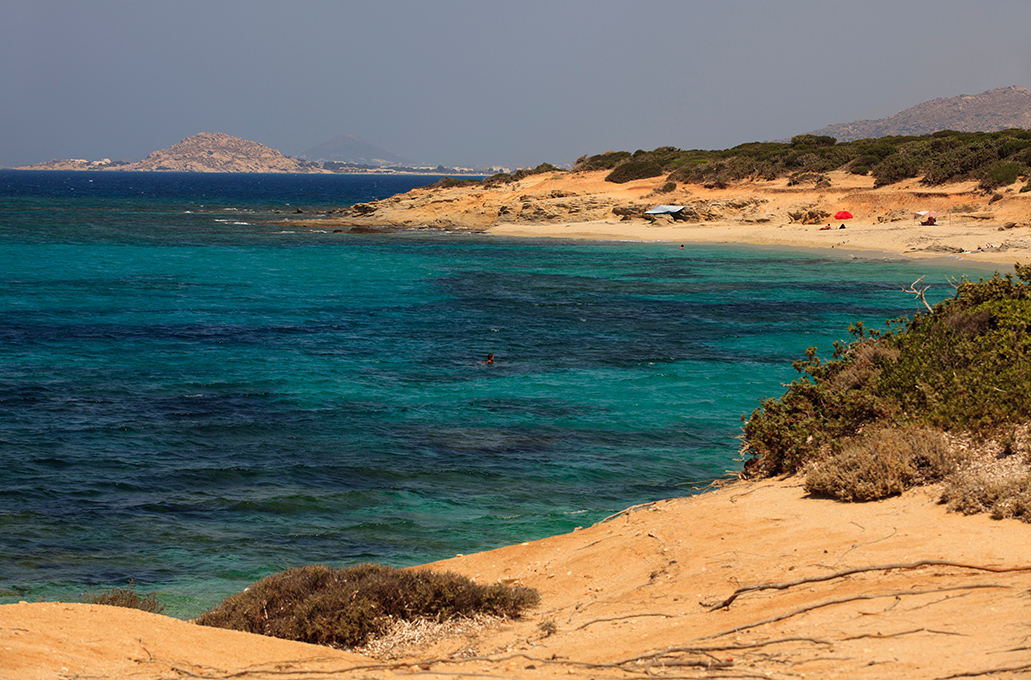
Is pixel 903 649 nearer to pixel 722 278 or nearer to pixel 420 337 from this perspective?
pixel 420 337

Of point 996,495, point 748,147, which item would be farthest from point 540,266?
point 748,147

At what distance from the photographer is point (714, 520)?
8.38 m

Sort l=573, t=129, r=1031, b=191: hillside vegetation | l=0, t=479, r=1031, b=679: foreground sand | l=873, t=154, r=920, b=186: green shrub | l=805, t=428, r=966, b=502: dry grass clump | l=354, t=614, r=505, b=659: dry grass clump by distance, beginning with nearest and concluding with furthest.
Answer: l=0, t=479, r=1031, b=679: foreground sand
l=354, t=614, r=505, b=659: dry grass clump
l=805, t=428, r=966, b=502: dry grass clump
l=573, t=129, r=1031, b=191: hillside vegetation
l=873, t=154, r=920, b=186: green shrub

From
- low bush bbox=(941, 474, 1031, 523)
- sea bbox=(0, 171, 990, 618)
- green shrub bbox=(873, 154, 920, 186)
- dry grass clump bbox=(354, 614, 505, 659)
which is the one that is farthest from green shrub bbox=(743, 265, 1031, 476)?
green shrub bbox=(873, 154, 920, 186)

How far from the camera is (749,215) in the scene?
53.9 m

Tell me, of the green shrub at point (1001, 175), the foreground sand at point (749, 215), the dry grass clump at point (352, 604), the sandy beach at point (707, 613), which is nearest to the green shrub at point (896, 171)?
the foreground sand at point (749, 215)

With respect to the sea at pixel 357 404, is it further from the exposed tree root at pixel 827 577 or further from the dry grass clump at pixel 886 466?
the exposed tree root at pixel 827 577

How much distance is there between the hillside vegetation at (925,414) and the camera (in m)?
7.54

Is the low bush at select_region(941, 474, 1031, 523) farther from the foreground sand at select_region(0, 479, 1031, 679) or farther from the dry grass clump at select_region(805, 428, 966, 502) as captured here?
the dry grass clump at select_region(805, 428, 966, 502)

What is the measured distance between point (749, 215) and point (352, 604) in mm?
51722

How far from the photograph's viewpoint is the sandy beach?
4.91 metres

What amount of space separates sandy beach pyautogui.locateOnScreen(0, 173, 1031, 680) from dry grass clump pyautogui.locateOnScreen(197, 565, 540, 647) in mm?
253

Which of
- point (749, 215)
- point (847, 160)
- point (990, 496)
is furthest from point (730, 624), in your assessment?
point (847, 160)

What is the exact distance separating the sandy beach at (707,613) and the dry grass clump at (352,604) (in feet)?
0.83
